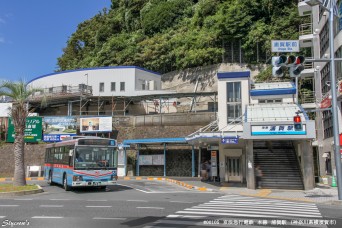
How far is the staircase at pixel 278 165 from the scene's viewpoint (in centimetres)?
2514

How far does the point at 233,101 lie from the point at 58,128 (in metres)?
25.8

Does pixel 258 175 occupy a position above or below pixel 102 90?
below

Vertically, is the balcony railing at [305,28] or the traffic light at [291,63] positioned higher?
the balcony railing at [305,28]

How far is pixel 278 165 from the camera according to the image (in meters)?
27.1

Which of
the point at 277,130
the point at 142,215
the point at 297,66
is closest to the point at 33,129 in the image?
the point at 277,130

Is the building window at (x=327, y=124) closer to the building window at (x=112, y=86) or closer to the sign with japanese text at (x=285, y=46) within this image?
the sign with japanese text at (x=285, y=46)

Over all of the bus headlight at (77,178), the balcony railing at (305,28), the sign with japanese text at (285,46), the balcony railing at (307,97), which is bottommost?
the bus headlight at (77,178)

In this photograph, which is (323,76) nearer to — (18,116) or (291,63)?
(291,63)

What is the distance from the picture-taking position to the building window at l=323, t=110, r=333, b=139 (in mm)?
30658

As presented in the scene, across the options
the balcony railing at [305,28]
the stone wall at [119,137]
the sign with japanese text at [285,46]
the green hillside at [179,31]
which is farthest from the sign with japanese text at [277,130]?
the green hillside at [179,31]

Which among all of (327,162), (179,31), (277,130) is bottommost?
(327,162)

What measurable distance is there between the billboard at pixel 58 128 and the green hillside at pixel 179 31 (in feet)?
59.1

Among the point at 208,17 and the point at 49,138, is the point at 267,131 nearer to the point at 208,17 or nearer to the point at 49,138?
the point at 49,138

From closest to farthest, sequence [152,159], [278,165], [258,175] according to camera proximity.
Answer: [258,175], [278,165], [152,159]
